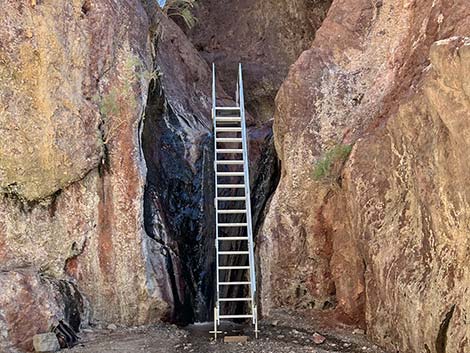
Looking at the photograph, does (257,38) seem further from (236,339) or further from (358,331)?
(236,339)

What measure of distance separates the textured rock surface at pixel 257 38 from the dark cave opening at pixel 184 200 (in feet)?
16.3

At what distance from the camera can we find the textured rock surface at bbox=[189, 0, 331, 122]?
57.4 ft

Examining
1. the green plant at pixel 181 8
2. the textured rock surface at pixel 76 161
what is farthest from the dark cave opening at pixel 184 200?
the green plant at pixel 181 8

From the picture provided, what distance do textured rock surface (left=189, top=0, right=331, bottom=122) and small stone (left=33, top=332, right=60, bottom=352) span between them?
11.2 meters

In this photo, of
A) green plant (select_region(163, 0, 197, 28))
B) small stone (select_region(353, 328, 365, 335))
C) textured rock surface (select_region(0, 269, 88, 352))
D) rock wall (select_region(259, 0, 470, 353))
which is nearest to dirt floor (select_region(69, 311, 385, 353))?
small stone (select_region(353, 328, 365, 335))

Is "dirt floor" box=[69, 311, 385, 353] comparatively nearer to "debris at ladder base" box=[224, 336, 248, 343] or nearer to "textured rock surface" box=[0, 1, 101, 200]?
"debris at ladder base" box=[224, 336, 248, 343]

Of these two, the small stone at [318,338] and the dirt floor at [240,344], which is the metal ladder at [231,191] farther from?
the small stone at [318,338]

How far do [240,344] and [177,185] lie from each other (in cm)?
441

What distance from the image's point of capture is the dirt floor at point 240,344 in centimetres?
765

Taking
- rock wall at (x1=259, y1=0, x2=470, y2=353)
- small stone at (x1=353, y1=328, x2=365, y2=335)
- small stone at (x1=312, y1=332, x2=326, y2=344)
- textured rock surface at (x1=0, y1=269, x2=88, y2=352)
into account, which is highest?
rock wall at (x1=259, y1=0, x2=470, y2=353)

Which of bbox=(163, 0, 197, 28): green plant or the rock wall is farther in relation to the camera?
bbox=(163, 0, 197, 28): green plant

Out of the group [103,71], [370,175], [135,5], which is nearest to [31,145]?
[103,71]

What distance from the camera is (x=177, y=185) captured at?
11.5 meters

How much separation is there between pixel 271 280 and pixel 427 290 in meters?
3.68
